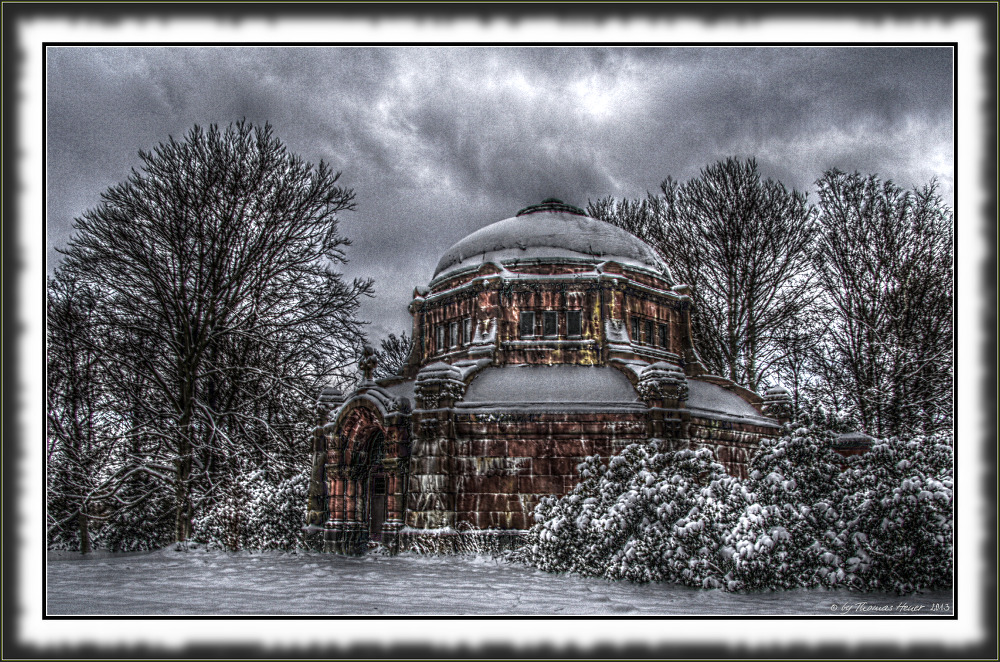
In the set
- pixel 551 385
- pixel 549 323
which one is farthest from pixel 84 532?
pixel 549 323

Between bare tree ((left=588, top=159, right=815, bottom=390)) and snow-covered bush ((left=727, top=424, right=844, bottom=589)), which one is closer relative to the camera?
snow-covered bush ((left=727, top=424, right=844, bottom=589))

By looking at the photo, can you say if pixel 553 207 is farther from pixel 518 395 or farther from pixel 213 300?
pixel 213 300

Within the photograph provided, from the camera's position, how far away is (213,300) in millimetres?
20672

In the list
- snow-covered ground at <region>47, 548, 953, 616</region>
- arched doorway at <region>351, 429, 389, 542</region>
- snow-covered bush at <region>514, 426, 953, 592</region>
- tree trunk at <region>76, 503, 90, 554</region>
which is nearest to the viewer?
snow-covered ground at <region>47, 548, 953, 616</region>

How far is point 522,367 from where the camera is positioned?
2208 cm

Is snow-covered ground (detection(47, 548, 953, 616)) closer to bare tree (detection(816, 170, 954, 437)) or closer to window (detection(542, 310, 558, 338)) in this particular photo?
window (detection(542, 310, 558, 338))

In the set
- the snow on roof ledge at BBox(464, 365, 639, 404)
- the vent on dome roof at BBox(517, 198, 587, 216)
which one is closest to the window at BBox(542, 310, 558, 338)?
the snow on roof ledge at BBox(464, 365, 639, 404)

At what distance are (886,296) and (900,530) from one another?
51.2 feet

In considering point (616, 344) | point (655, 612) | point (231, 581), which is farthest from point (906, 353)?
point (231, 581)

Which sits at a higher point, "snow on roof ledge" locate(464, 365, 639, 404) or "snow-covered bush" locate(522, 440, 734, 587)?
"snow on roof ledge" locate(464, 365, 639, 404)

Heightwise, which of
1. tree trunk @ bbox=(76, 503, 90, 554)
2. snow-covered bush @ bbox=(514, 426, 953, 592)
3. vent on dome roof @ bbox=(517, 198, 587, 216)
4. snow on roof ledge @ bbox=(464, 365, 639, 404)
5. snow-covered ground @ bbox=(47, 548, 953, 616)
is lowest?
tree trunk @ bbox=(76, 503, 90, 554)

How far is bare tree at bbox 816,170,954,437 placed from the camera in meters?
22.7

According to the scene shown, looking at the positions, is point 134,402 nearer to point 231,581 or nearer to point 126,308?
point 126,308

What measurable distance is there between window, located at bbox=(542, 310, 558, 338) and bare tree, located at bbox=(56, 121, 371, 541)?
583cm
